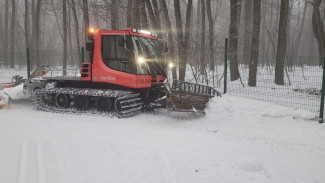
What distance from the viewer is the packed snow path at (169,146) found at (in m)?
4.51

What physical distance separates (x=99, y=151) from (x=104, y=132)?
4.77 feet

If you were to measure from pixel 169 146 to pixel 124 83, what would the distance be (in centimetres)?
357

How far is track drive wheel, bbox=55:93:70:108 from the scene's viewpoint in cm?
972

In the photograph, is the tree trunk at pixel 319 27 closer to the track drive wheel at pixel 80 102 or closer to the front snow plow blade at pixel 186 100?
the front snow plow blade at pixel 186 100

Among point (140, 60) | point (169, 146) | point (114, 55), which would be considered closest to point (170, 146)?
point (169, 146)

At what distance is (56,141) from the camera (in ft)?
20.0

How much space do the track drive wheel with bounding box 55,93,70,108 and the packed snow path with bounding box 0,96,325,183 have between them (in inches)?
26.3

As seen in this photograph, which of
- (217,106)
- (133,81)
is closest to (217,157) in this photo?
(217,106)

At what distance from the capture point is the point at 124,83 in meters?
8.91

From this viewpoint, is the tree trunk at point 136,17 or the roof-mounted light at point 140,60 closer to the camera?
the roof-mounted light at point 140,60

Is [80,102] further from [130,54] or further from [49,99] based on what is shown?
[130,54]

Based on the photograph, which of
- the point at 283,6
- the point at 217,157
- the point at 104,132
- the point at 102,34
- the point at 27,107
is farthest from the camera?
the point at 283,6

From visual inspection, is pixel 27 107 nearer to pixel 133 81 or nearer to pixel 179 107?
pixel 133 81

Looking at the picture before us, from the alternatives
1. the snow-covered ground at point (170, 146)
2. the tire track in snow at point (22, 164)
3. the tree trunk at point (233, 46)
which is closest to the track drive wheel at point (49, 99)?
the snow-covered ground at point (170, 146)
